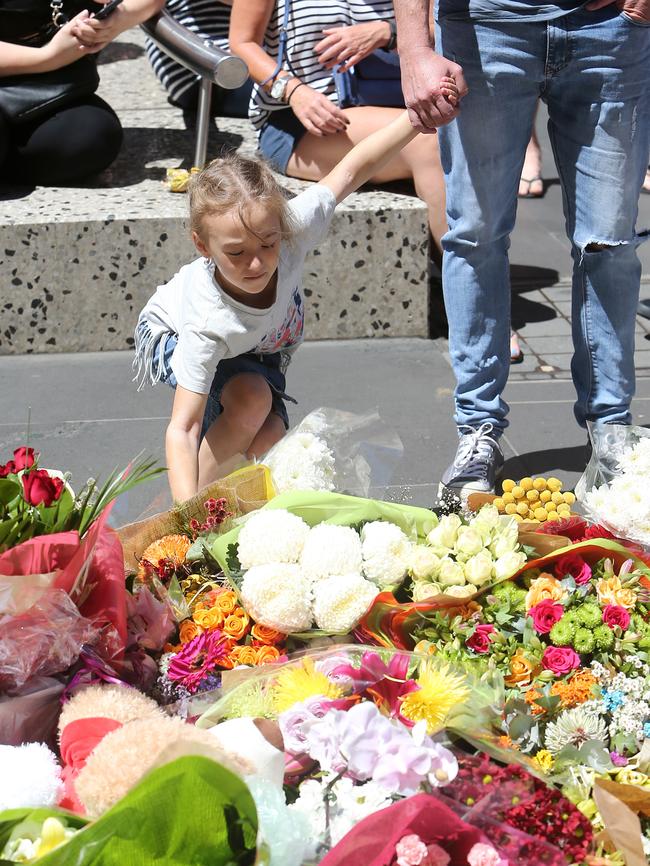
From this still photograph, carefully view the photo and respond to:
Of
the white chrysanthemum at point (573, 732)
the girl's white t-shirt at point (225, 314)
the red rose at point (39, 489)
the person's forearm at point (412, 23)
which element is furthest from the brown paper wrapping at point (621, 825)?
the person's forearm at point (412, 23)

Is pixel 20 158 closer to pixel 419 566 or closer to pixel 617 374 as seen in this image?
pixel 617 374

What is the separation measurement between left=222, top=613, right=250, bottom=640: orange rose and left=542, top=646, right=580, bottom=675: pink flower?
1.66ft

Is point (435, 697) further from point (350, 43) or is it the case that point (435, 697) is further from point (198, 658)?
point (350, 43)

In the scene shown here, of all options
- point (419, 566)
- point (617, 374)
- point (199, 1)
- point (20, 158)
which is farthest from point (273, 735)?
point (199, 1)

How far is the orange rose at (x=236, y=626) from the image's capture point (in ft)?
5.99

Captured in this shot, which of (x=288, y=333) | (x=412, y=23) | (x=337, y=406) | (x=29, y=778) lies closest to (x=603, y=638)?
(x=29, y=778)

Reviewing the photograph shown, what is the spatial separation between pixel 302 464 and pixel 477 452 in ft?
2.91

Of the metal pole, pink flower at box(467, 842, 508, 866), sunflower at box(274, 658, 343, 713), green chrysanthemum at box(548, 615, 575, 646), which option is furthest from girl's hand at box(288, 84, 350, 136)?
pink flower at box(467, 842, 508, 866)

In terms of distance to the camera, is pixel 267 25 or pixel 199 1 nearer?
pixel 267 25

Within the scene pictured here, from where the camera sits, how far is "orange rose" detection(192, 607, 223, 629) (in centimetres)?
185

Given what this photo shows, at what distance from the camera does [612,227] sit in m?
2.72

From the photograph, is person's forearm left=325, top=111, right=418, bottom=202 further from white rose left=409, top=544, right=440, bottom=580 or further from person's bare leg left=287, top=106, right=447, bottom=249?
person's bare leg left=287, top=106, right=447, bottom=249

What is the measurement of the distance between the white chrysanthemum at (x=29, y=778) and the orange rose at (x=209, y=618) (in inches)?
19.0

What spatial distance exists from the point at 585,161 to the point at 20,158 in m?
2.52
